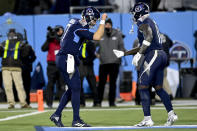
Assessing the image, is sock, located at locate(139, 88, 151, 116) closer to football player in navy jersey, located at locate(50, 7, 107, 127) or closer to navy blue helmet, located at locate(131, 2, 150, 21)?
football player in navy jersey, located at locate(50, 7, 107, 127)

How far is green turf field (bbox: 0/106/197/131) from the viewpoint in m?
12.6

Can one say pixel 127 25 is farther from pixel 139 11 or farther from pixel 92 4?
pixel 139 11

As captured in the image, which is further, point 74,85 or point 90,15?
point 90,15

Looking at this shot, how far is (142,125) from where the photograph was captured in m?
11.4

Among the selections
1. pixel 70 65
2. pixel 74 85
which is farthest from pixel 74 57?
pixel 74 85

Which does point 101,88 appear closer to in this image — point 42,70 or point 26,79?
point 26,79

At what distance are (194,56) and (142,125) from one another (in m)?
11.5

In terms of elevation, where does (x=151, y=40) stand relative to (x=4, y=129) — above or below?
above

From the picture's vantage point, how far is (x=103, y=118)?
14.2m

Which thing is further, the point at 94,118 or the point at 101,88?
the point at 101,88

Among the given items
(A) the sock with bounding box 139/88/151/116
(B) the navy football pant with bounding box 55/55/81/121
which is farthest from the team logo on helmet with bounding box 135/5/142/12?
(B) the navy football pant with bounding box 55/55/81/121

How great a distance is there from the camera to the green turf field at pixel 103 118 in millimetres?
12609

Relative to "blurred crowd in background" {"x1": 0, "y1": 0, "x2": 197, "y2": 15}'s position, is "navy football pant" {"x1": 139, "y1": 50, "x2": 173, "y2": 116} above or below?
below

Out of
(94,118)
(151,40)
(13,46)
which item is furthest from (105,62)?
(151,40)
